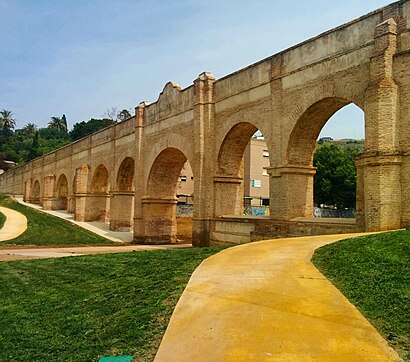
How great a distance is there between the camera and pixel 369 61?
11750mm

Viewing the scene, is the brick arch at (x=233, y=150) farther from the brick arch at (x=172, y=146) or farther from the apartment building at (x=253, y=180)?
the apartment building at (x=253, y=180)

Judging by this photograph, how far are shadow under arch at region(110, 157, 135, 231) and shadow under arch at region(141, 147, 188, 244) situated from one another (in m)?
4.14

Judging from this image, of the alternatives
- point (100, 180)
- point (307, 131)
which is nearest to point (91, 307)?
point (307, 131)

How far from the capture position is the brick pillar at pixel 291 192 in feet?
46.3

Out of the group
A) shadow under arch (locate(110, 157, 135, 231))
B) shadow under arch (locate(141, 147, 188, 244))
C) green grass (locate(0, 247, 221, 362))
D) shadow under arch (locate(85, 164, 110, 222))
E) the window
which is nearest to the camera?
green grass (locate(0, 247, 221, 362))

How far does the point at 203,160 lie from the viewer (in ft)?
59.5

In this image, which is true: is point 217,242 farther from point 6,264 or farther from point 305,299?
point 305,299

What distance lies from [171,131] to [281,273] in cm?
1531

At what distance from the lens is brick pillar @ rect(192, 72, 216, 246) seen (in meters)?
17.9

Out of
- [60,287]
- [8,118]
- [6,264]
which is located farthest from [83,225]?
[8,118]

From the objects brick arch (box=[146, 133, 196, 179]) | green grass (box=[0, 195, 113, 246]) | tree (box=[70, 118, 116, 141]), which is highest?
tree (box=[70, 118, 116, 141])

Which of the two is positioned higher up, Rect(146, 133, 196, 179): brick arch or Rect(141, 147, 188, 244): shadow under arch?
Rect(146, 133, 196, 179): brick arch

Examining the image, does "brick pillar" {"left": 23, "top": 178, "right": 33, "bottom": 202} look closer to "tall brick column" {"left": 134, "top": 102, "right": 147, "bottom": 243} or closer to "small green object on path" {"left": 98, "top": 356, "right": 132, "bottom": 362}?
"tall brick column" {"left": 134, "top": 102, "right": 147, "bottom": 243}

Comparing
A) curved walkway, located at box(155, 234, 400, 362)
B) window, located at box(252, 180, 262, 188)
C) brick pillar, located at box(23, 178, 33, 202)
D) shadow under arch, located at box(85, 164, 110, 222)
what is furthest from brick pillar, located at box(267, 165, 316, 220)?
brick pillar, located at box(23, 178, 33, 202)
